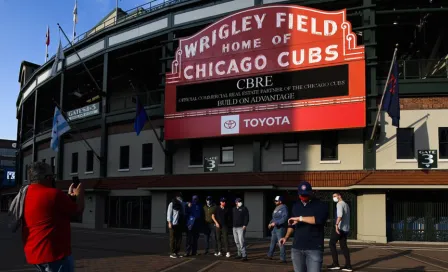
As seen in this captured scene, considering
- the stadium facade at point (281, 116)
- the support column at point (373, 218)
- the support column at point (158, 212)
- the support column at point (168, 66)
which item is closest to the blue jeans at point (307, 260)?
the stadium facade at point (281, 116)

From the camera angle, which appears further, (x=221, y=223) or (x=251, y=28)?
(x=251, y=28)

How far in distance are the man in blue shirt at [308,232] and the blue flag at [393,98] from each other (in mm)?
13899

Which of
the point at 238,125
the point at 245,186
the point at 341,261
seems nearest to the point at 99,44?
the point at 238,125

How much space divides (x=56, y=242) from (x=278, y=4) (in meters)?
20.3

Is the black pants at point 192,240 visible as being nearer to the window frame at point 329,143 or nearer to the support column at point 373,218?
the support column at point 373,218

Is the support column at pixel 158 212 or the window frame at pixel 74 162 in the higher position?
the window frame at pixel 74 162

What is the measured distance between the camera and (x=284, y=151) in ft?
75.5

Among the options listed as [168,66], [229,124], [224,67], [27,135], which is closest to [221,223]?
[229,124]

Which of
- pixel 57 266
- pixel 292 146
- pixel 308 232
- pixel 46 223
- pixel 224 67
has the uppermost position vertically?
pixel 224 67

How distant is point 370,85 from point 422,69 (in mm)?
2672

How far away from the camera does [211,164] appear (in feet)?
80.3

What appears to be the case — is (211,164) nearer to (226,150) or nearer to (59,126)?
(226,150)

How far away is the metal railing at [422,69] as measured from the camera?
842 inches

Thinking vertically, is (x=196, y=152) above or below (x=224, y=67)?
below
